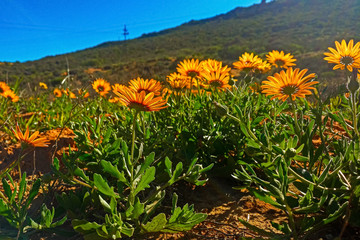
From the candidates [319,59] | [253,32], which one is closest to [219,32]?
[253,32]

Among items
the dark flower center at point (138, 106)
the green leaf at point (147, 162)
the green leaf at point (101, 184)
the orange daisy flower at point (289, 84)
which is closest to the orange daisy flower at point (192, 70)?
the orange daisy flower at point (289, 84)

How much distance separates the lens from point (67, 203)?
4.65 feet

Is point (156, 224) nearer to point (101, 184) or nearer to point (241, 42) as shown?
point (101, 184)

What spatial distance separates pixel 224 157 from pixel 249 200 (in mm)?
388

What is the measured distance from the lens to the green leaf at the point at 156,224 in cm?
114

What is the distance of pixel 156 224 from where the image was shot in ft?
3.85

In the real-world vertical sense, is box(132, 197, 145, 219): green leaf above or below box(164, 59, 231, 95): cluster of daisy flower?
below

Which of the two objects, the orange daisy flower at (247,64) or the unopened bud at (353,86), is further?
the orange daisy flower at (247,64)

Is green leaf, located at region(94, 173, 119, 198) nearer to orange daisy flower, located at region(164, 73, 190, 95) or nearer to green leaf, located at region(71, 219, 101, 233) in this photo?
green leaf, located at region(71, 219, 101, 233)

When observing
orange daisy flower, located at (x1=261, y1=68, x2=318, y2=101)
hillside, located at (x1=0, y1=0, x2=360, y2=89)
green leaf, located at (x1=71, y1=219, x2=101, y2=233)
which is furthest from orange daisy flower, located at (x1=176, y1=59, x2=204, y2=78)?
hillside, located at (x1=0, y1=0, x2=360, y2=89)

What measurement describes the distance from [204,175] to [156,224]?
2.01 feet

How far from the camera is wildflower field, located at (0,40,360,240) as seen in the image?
116 centimetres

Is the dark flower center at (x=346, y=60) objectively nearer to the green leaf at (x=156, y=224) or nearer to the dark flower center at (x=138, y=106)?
the dark flower center at (x=138, y=106)

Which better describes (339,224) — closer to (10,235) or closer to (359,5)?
(10,235)
